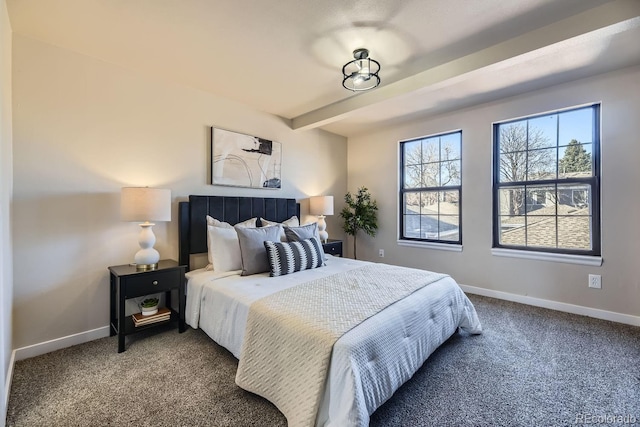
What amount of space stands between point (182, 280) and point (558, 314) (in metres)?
3.79

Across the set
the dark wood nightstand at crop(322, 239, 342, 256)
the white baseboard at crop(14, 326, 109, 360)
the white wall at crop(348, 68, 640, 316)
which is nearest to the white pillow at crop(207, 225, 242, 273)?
the white baseboard at crop(14, 326, 109, 360)

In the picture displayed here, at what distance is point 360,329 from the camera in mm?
1441

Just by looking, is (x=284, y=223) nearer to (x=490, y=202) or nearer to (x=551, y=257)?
(x=490, y=202)

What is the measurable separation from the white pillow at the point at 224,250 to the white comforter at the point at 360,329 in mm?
100

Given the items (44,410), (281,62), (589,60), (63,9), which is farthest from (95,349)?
(589,60)

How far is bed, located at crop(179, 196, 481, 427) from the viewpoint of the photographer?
4.27 feet

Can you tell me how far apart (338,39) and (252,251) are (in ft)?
6.28

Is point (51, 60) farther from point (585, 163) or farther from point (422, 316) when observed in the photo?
point (585, 163)

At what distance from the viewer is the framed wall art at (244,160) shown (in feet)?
10.1

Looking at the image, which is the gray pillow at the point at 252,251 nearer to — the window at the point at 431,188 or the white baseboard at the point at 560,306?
the window at the point at 431,188

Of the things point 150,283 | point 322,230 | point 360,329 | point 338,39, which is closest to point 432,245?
point 322,230

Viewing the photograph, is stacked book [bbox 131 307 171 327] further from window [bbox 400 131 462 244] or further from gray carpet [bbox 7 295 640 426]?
window [bbox 400 131 462 244]

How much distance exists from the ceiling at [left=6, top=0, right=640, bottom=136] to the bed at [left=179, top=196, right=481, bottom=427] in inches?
55.3

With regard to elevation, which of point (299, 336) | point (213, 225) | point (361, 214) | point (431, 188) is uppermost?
point (431, 188)
